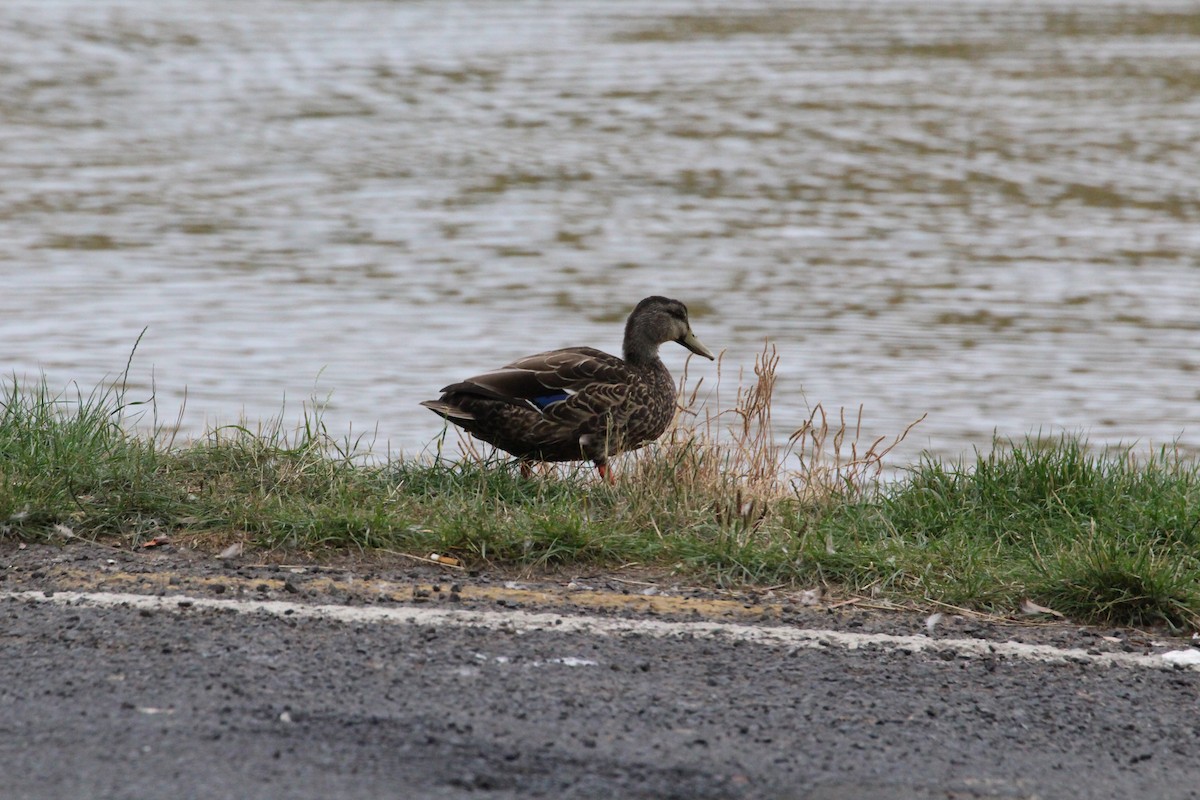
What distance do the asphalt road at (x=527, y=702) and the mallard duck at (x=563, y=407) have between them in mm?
1480

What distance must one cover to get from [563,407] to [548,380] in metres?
0.13

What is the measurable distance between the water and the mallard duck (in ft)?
6.67

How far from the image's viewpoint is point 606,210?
18797mm

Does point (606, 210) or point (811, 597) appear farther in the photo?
point (606, 210)

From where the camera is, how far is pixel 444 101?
25.5m

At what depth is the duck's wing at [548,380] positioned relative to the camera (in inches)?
286

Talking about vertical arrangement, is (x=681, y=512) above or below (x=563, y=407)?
below

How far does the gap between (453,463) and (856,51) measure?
78.6 ft

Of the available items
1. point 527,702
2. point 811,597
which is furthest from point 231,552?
point 811,597

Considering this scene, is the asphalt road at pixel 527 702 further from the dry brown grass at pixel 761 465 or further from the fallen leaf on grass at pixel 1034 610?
the dry brown grass at pixel 761 465

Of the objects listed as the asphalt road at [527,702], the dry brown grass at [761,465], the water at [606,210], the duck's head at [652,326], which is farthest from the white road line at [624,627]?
the water at [606,210]

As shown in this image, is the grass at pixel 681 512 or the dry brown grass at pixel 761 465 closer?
the grass at pixel 681 512

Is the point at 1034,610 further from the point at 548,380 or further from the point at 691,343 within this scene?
the point at 691,343

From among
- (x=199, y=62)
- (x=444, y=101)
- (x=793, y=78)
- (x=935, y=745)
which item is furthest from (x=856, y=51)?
(x=935, y=745)
